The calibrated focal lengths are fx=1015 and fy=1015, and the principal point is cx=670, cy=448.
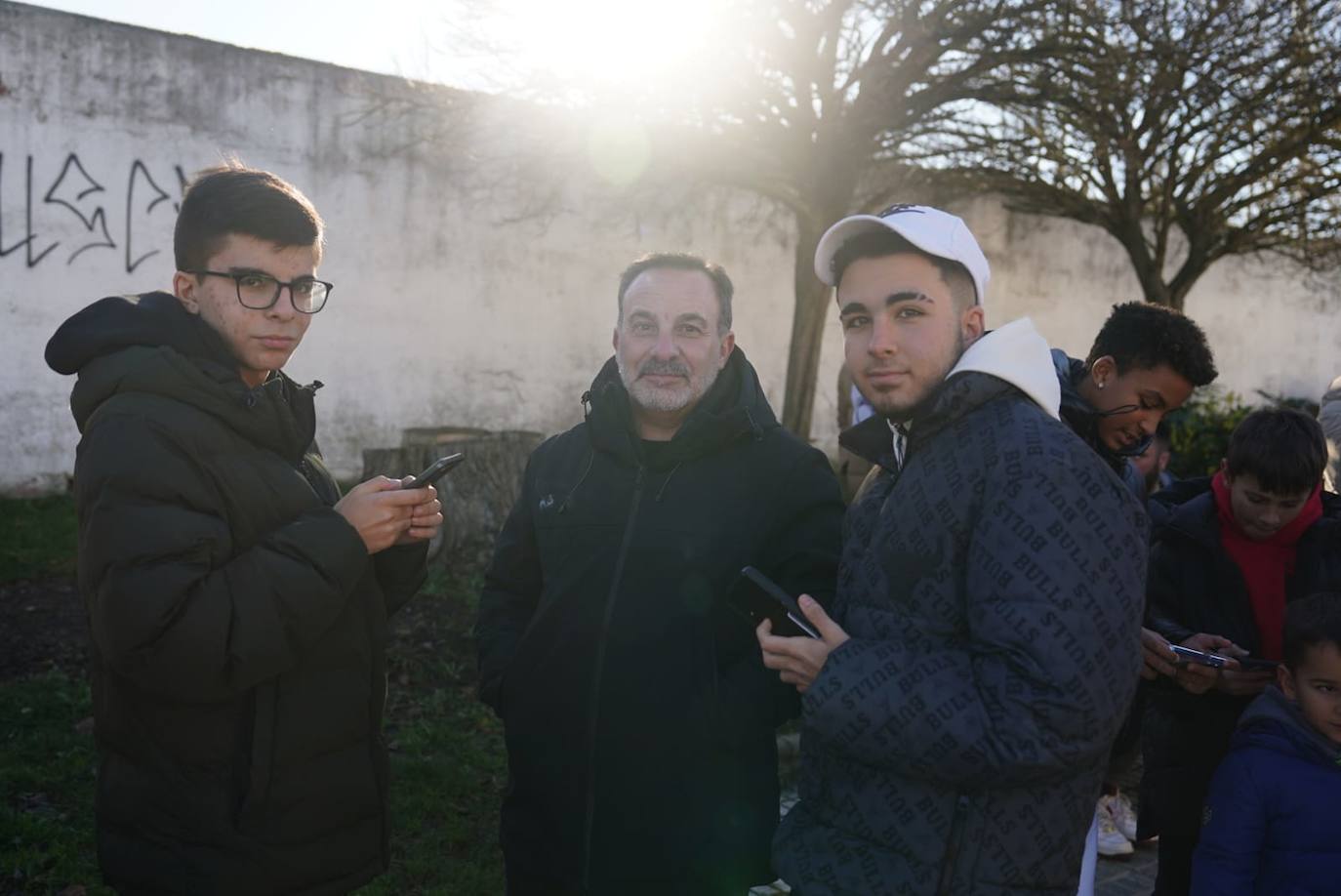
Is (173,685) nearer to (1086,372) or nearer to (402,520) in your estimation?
(402,520)

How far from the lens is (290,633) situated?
6.70 ft

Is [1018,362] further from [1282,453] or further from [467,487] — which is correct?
[467,487]

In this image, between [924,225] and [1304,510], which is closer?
[924,225]

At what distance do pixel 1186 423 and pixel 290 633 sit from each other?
10582 mm

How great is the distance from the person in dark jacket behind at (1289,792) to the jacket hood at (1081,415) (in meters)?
0.62

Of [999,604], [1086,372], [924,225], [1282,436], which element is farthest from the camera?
[1086,372]

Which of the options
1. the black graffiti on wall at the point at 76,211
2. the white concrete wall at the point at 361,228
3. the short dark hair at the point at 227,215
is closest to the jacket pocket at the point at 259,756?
the short dark hair at the point at 227,215

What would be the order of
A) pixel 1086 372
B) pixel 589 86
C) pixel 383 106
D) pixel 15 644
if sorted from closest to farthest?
pixel 1086 372
pixel 15 644
pixel 589 86
pixel 383 106

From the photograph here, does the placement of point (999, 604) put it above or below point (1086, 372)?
below

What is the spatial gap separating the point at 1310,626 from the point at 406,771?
361 cm

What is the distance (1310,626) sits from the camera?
242 cm

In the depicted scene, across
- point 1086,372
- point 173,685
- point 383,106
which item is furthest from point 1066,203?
point 173,685

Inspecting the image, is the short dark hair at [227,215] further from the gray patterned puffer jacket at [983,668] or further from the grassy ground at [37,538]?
the grassy ground at [37,538]

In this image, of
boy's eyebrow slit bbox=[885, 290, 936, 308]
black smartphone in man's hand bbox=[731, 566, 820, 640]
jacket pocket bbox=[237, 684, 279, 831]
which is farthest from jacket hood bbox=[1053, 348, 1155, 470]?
jacket pocket bbox=[237, 684, 279, 831]
